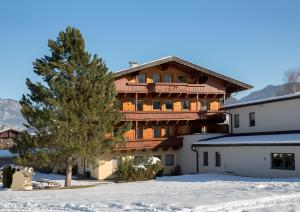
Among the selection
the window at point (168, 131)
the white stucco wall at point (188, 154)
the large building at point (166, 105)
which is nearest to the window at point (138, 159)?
the large building at point (166, 105)

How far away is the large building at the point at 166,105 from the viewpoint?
1609 inches

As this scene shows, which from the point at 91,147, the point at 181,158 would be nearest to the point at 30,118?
the point at 91,147

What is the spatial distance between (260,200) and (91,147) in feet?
51.3

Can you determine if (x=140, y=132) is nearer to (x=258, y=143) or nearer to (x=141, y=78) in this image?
(x=141, y=78)

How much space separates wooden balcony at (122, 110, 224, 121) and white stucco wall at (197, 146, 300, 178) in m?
5.03

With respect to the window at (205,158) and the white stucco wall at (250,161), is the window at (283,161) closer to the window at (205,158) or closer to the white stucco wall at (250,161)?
the white stucco wall at (250,161)

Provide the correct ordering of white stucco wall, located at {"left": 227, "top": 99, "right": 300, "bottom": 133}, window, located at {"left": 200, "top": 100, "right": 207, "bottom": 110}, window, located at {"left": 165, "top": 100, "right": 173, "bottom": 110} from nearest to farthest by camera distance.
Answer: white stucco wall, located at {"left": 227, "top": 99, "right": 300, "bottom": 133} → window, located at {"left": 165, "top": 100, "right": 173, "bottom": 110} → window, located at {"left": 200, "top": 100, "right": 207, "bottom": 110}

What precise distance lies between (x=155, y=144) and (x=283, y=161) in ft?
47.8

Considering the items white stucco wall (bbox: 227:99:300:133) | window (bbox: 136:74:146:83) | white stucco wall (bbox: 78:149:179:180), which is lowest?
white stucco wall (bbox: 78:149:179:180)

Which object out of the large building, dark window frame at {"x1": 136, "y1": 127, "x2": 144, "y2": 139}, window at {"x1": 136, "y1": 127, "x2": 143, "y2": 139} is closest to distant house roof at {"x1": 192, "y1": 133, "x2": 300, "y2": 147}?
the large building

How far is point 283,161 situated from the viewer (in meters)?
30.2

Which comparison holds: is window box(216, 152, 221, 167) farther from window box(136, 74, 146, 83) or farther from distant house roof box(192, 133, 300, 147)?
window box(136, 74, 146, 83)

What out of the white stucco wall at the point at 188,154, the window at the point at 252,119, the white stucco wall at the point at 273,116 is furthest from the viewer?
the white stucco wall at the point at 188,154

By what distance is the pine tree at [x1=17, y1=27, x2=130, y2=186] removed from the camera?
29.2 meters
